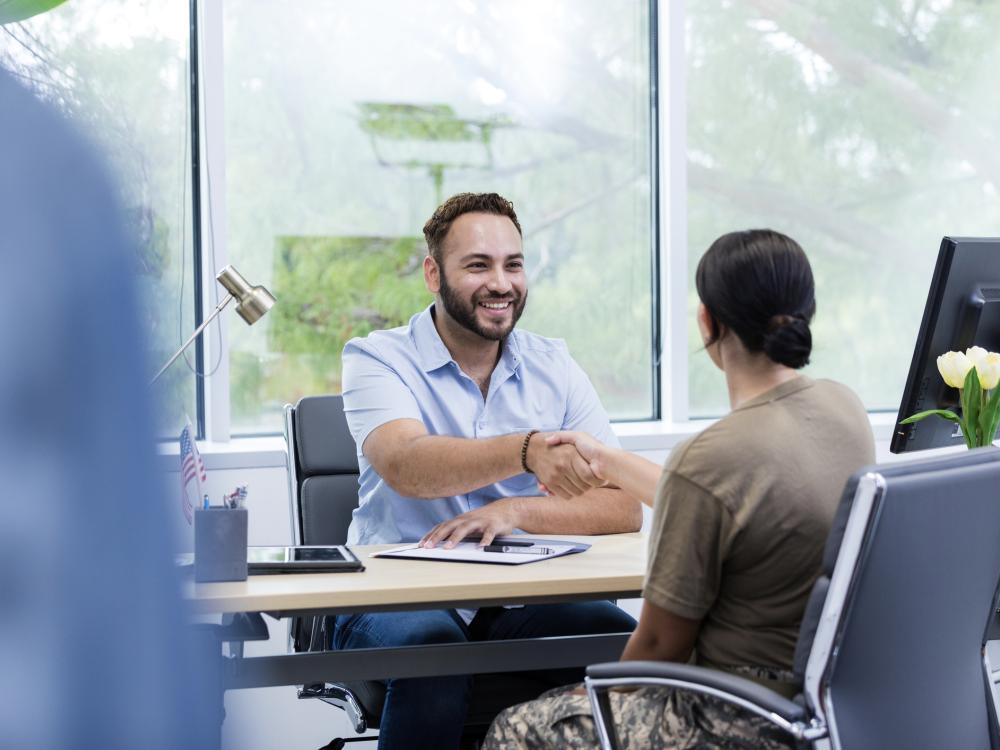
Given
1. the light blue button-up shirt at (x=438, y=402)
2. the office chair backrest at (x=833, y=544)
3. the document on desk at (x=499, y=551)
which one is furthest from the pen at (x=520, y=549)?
the office chair backrest at (x=833, y=544)

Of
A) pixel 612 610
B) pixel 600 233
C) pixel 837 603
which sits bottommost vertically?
pixel 612 610

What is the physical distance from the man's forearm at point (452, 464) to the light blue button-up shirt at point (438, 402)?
0.34ft

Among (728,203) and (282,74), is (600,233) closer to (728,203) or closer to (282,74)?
(728,203)

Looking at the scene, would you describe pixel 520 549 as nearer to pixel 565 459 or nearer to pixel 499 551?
pixel 499 551

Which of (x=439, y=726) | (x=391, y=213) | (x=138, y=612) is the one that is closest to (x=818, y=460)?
(x=439, y=726)

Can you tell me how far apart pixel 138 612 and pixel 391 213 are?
3.85m

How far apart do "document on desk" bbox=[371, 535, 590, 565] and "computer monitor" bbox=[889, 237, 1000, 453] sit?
0.71 metres

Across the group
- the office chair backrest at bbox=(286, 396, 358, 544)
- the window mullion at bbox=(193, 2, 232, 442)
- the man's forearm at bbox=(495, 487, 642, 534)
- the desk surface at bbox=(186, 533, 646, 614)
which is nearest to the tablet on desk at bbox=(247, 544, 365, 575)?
the desk surface at bbox=(186, 533, 646, 614)

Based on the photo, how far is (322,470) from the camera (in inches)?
100

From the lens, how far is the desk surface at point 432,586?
5.42ft

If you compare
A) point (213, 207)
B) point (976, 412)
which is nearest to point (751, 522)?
point (976, 412)

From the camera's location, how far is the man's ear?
8.43 feet

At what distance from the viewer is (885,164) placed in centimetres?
457

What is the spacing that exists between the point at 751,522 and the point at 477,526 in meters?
0.79
